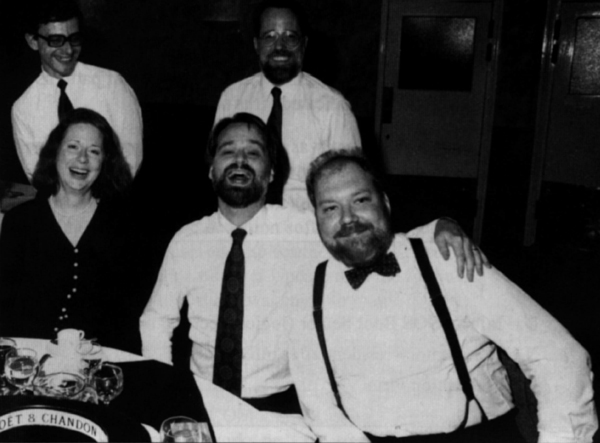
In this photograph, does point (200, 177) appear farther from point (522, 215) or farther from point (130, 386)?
point (130, 386)

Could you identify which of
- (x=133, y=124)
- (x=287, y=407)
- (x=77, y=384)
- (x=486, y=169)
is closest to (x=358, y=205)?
(x=287, y=407)

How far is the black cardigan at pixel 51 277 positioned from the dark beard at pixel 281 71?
137 cm

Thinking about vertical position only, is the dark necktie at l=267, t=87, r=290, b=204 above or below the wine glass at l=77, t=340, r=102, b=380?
above

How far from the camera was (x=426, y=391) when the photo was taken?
5.44 feet

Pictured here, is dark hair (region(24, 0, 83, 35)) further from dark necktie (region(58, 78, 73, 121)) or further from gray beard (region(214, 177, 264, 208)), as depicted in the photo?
gray beard (region(214, 177, 264, 208))

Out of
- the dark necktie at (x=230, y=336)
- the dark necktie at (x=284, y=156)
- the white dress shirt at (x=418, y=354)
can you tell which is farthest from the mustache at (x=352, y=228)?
the dark necktie at (x=284, y=156)

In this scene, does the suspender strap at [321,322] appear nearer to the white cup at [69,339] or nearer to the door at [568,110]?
the white cup at [69,339]

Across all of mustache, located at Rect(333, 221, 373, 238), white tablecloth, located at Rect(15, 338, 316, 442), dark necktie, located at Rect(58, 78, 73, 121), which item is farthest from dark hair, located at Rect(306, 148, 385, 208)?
dark necktie, located at Rect(58, 78, 73, 121)

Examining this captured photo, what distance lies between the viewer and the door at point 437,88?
5.10 metres

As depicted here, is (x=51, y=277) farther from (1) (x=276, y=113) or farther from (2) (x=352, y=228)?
(1) (x=276, y=113)

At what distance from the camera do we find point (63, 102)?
3.18m

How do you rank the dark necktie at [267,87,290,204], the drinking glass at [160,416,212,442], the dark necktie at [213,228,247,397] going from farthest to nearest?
the dark necktie at [267,87,290,204]
the dark necktie at [213,228,247,397]
the drinking glass at [160,416,212,442]

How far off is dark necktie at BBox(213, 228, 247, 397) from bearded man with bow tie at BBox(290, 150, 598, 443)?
10.3 inches

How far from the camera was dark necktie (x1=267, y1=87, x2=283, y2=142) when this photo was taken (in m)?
3.24
